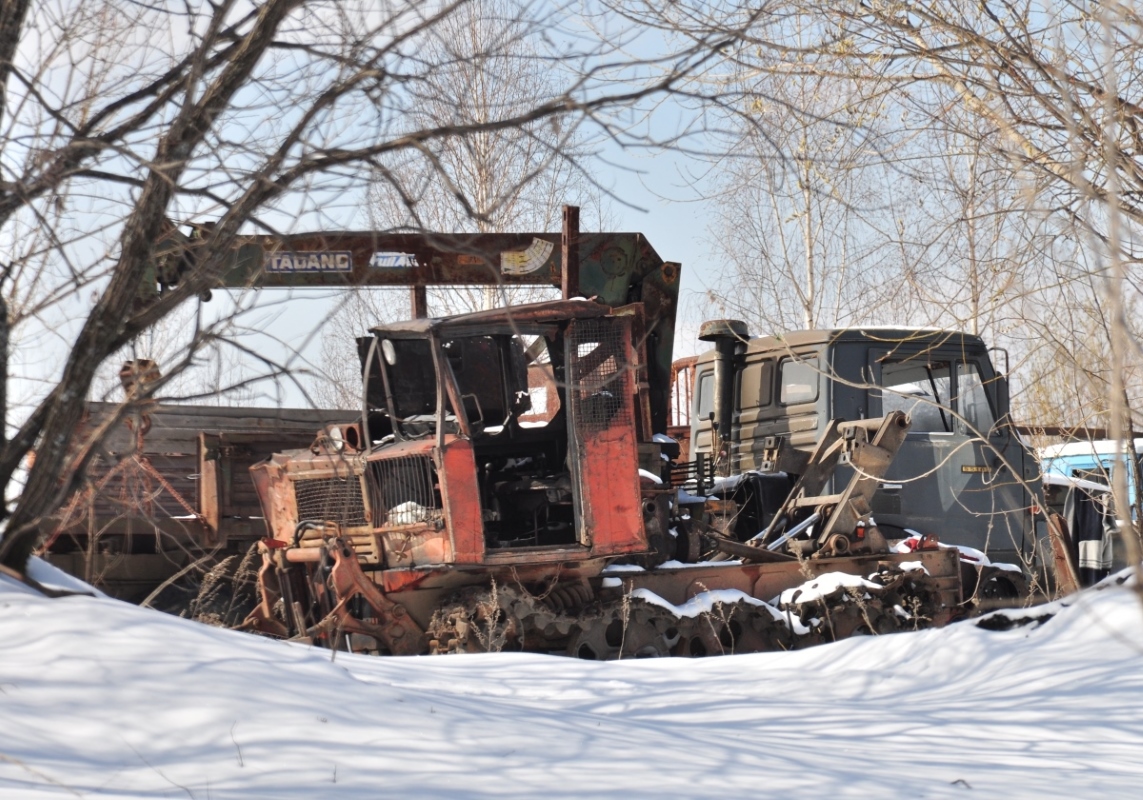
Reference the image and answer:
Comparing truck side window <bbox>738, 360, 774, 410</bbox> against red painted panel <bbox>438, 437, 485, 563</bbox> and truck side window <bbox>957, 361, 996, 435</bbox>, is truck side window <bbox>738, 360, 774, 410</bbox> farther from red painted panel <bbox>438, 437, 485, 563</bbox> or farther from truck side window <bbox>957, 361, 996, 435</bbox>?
red painted panel <bbox>438, 437, 485, 563</bbox>

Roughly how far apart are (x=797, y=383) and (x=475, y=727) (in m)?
7.24

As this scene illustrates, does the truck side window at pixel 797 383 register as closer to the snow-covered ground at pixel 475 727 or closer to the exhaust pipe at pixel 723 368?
the exhaust pipe at pixel 723 368

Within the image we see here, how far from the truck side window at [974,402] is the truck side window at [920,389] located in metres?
0.13

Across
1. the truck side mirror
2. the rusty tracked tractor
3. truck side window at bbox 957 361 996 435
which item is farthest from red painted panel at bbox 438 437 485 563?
the truck side mirror

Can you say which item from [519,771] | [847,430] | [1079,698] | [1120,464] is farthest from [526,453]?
[1120,464]

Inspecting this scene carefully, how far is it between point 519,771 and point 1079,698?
10.00 feet

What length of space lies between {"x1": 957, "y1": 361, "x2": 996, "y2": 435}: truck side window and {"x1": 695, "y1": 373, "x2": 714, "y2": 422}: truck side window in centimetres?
224

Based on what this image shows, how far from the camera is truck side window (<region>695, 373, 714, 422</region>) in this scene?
39.7 feet

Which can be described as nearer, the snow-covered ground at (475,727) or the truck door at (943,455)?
the snow-covered ground at (475,727)

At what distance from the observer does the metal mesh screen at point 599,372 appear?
8.57 metres

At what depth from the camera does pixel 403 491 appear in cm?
869

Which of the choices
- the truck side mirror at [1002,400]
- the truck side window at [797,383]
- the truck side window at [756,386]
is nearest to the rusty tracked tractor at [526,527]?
A: the truck side window at [797,383]

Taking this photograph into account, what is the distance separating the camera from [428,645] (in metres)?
8.67

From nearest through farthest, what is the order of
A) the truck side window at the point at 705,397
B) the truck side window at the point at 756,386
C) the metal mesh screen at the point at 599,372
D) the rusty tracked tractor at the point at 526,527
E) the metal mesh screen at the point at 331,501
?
the rusty tracked tractor at the point at 526,527 < the metal mesh screen at the point at 599,372 < the metal mesh screen at the point at 331,501 < the truck side window at the point at 756,386 < the truck side window at the point at 705,397
